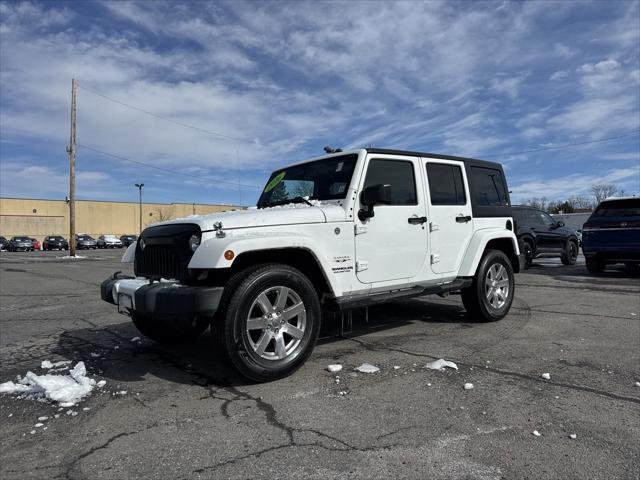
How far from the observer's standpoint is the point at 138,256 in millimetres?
4707

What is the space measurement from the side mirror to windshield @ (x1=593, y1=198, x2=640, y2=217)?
9.25 meters

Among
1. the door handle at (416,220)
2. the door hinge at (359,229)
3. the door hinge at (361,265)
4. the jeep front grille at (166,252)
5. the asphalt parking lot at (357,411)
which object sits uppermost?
the door handle at (416,220)

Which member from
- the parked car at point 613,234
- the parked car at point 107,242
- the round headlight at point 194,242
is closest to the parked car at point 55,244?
the parked car at point 107,242

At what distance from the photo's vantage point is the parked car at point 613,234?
11.0 m

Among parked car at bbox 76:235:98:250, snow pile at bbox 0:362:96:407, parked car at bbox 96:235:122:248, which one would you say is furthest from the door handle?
parked car at bbox 96:235:122:248

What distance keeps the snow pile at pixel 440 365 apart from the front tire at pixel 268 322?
3.52ft

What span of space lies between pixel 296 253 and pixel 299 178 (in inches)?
57.1

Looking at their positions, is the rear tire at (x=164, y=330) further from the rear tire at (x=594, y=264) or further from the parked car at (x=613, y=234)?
the rear tire at (x=594, y=264)

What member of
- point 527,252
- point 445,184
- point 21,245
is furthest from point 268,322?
point 21,245

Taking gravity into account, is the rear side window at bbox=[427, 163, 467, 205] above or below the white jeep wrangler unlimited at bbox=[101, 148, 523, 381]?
above

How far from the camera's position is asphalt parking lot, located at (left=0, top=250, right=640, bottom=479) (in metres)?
2.56

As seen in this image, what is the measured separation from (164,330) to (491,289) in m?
4.03

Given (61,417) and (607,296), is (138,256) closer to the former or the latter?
(61,417)

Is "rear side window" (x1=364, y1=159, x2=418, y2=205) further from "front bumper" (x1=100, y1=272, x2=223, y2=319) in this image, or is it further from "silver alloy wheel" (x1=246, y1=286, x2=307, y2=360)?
"front bumper" (x1=100, y1=272, x2=223, y2=319)
